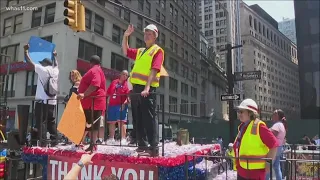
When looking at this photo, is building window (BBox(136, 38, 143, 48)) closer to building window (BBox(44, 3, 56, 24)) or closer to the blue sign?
building window (BBox(44, 3, 56, 24))

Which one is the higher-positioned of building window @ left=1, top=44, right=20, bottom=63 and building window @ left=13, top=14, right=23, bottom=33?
building window @ left=13, top=14, right=23, bottom=33

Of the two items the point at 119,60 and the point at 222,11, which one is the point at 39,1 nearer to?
the point at 119,60

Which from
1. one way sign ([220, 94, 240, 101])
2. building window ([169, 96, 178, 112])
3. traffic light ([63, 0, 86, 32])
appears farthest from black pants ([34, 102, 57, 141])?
building window ([169, 96, 178, 112])

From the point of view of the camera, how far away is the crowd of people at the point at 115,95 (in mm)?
4758

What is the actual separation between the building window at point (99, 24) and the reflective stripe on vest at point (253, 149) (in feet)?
94.9

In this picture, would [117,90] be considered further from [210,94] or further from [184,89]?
[210,94]

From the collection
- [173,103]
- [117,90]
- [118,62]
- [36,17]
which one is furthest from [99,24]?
[117,90]

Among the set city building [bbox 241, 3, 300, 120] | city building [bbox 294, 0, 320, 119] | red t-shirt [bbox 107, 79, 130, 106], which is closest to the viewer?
red t-shirt [bbox 107, 79, 130, 106]

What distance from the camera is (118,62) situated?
115ft

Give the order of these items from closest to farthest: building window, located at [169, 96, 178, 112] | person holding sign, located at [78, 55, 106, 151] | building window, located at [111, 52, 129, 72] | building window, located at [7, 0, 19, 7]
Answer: person holding sign, located at [78, 55, 106, 151]
building window, located at [7, 0, 19, 7]
building window, located at [111, 52, 129, 72]
building window, located at [169, 96, 178, 112]

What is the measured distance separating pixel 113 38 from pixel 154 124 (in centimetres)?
3064

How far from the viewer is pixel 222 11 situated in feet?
79.8

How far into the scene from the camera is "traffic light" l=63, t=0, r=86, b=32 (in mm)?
9806

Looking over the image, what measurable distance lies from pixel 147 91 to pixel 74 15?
649cm
